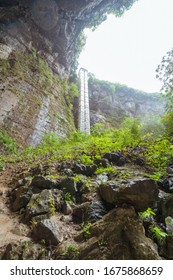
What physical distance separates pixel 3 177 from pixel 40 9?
41.6 ft

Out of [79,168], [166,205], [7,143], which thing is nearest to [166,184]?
[166,205]

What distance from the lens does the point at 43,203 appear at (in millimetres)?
3742

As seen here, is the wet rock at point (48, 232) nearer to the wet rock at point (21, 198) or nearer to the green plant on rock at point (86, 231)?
the green plant on rock at point (86, 231)

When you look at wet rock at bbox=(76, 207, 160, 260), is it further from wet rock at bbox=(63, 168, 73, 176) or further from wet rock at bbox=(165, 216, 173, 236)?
wet rock at bbox=(63, 168, 73, 176)

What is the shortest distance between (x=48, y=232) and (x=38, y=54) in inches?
528

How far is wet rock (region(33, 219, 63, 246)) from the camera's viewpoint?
9.62 ft

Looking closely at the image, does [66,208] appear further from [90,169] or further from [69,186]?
[90,169]

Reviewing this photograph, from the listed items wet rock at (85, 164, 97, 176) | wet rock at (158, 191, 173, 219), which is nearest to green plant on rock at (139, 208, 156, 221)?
wet rock at (158, 191, 173, 219)

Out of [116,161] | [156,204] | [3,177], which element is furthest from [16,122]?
[156,204]

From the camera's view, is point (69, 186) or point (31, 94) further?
point (31, 94)

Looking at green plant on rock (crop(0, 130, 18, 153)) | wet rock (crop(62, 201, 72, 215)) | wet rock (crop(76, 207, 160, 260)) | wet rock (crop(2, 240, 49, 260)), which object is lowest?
wet rock (crop(2, 240, 49, 260))

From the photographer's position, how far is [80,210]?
3578 mm

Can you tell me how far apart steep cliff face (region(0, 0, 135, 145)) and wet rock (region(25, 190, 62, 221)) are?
20.9 ft

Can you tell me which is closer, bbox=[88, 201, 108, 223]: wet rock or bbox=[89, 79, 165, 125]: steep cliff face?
bbox=[88, 201, 108, 223]: wet rock
